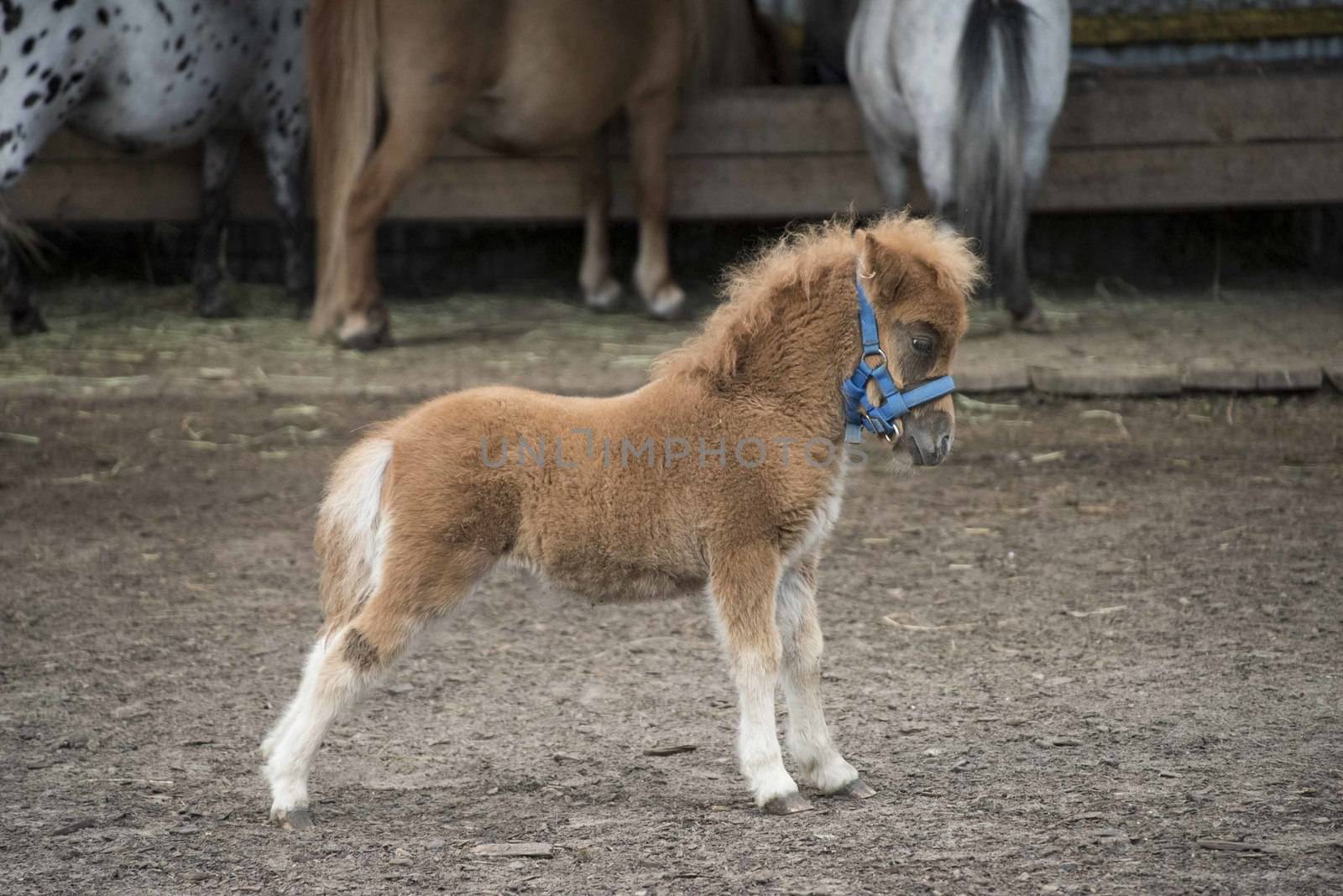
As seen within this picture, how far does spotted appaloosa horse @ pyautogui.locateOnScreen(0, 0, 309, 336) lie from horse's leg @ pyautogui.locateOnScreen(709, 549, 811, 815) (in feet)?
14.9

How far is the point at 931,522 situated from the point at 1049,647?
1261mm

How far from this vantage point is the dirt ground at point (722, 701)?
285 cm

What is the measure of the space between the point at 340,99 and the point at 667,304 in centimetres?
210

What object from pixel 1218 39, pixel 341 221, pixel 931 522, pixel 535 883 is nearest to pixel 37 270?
pixel 341 221

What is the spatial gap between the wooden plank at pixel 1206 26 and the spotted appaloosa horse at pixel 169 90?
A: 4.63 metres

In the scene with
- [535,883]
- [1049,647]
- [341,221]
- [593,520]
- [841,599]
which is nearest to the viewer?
[535,883]

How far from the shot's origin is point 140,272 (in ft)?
31.9

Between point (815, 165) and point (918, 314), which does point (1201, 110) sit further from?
point (918, 314)

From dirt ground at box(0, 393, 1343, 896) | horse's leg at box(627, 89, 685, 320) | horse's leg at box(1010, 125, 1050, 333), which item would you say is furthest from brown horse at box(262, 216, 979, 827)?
horse's leg at box(627, 89, 685, 320)

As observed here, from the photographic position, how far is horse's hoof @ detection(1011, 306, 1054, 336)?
7.63 m

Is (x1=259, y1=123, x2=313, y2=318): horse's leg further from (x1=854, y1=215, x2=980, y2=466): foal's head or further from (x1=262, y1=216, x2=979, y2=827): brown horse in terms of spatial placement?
(x1=854, y1=215, x2=980, y2=466): foal's head

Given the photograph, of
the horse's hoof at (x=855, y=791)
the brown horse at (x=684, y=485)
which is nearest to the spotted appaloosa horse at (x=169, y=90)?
the brown horse at (x=684, y=485)

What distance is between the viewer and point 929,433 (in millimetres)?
3039

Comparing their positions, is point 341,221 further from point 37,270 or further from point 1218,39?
point 1218,39
